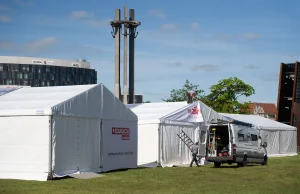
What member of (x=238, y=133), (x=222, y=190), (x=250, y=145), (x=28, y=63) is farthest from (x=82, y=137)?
(x=28, y=63)

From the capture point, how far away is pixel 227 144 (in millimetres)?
29922

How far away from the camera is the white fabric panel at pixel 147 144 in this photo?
30.7 meters

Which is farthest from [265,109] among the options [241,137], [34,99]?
[34,99]

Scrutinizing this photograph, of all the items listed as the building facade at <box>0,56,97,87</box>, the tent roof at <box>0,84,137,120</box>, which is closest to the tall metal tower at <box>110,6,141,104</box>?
the tent roof at <box>0,84,137,120</box>

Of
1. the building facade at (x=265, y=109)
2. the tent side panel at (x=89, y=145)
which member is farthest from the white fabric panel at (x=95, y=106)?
the building facade at (x=265, y=109)

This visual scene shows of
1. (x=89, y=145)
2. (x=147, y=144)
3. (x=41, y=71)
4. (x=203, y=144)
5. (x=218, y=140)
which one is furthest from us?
(x=41, y=71)

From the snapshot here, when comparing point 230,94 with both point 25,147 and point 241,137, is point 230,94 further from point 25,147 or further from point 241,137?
point 25,147

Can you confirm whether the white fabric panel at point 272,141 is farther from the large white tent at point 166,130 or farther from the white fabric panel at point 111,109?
the white fabric panel at point 111,109

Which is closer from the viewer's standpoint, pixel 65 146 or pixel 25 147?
pixel 25 147

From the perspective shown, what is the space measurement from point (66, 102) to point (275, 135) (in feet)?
103

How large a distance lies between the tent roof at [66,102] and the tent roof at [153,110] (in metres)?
3.40

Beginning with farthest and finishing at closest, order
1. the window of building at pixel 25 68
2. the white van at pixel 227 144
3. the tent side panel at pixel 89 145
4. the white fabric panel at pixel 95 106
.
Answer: the window of building at pixel 25 68 < the white van at pixel 227 144 < the tent side panel at pixel 89 145 < the white fabric panel at pixel 95 106

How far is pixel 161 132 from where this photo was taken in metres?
30.8

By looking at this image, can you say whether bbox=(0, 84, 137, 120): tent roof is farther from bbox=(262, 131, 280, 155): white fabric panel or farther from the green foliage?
the green foliage
